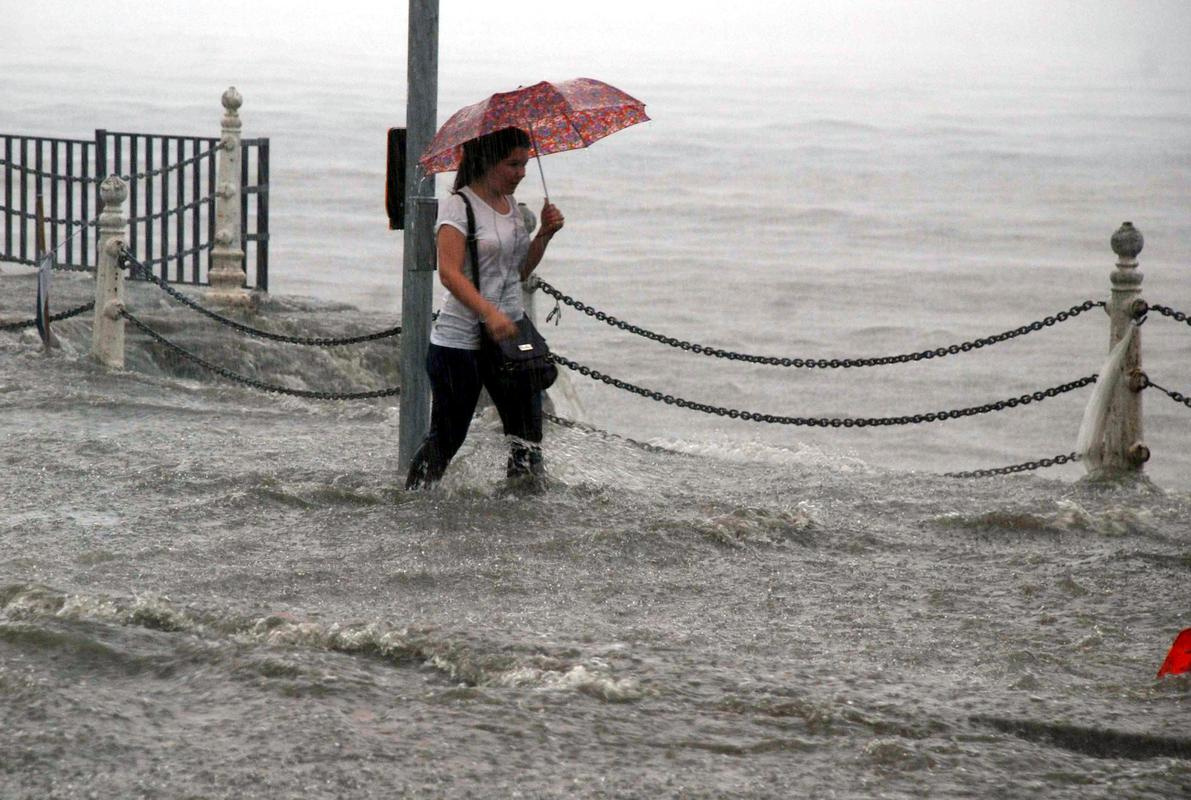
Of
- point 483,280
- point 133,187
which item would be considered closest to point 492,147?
point 483,280

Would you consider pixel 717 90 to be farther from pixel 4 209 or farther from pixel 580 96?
pixel 580 96

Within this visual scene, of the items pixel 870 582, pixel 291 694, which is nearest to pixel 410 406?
pixel 870 582

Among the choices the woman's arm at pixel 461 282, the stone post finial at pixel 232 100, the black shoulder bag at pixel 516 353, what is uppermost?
the stone post finial at pixel 232 100

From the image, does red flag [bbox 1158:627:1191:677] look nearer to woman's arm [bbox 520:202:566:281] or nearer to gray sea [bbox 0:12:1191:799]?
gray sea [bbox 0:12:1191:799]

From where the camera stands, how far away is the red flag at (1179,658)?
5.33 m

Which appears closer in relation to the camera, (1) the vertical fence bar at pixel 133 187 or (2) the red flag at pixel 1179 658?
(2) the red flag at pixel 1179 658

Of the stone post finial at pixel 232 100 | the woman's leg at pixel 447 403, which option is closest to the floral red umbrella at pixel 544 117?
the woman's leg at pixel 447 403

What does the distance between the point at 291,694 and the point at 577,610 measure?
1344mm

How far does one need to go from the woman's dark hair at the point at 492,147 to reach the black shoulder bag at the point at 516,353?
5.7 inches

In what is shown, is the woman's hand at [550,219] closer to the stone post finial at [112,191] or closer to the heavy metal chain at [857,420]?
the heavy metal chain at [857,420]

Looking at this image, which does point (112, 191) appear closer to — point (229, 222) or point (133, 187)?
point (229, 222)

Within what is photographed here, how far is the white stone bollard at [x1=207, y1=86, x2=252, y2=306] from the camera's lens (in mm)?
13523

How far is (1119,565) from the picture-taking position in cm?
692

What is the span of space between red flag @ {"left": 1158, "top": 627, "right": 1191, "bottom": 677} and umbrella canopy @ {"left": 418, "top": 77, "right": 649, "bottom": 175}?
2794 mm
